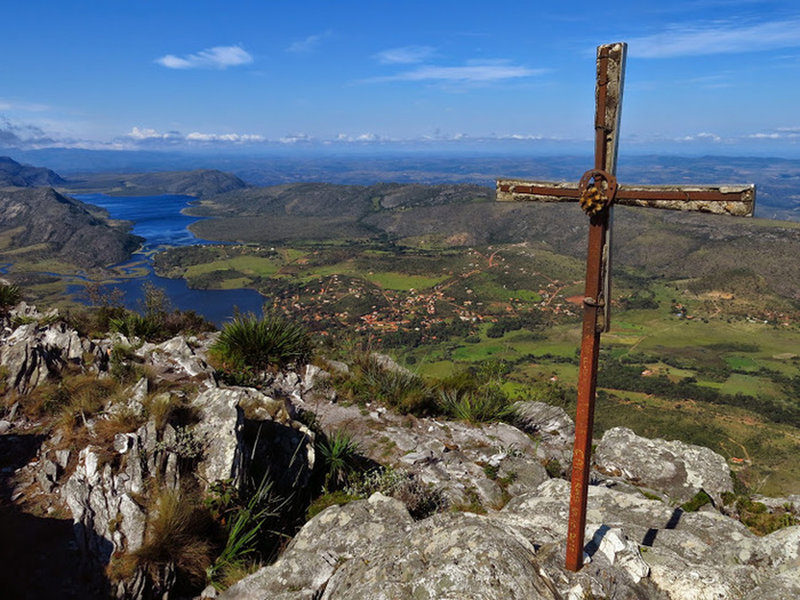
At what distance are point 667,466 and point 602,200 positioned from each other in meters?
7.34

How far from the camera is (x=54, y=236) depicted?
151 metres

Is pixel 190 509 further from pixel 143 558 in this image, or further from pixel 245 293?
pixel 245 293

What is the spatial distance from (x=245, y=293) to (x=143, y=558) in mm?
99664

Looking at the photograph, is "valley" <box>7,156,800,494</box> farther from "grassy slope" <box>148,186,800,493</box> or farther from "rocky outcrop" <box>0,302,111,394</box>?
"rocky outcrop" <box>0,302,111,394</box>

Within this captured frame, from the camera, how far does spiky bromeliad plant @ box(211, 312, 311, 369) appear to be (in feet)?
32.7

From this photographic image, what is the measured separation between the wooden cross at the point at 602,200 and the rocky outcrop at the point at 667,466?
519cm

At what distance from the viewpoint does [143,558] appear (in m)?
4.55

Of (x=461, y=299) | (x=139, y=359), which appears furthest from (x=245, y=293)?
(x=139, y=359)

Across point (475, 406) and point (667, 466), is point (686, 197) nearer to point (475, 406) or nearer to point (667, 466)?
point (667, 466)

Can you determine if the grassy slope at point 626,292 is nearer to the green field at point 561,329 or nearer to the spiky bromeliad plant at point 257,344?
the green field at point 561,329

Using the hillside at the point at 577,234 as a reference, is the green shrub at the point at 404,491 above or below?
above

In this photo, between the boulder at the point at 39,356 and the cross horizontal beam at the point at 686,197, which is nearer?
the cross horizontal beam at the point at 686,197

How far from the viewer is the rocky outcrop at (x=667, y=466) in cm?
802

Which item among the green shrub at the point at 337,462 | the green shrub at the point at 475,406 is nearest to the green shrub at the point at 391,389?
the green shrub at the point at 475,406
